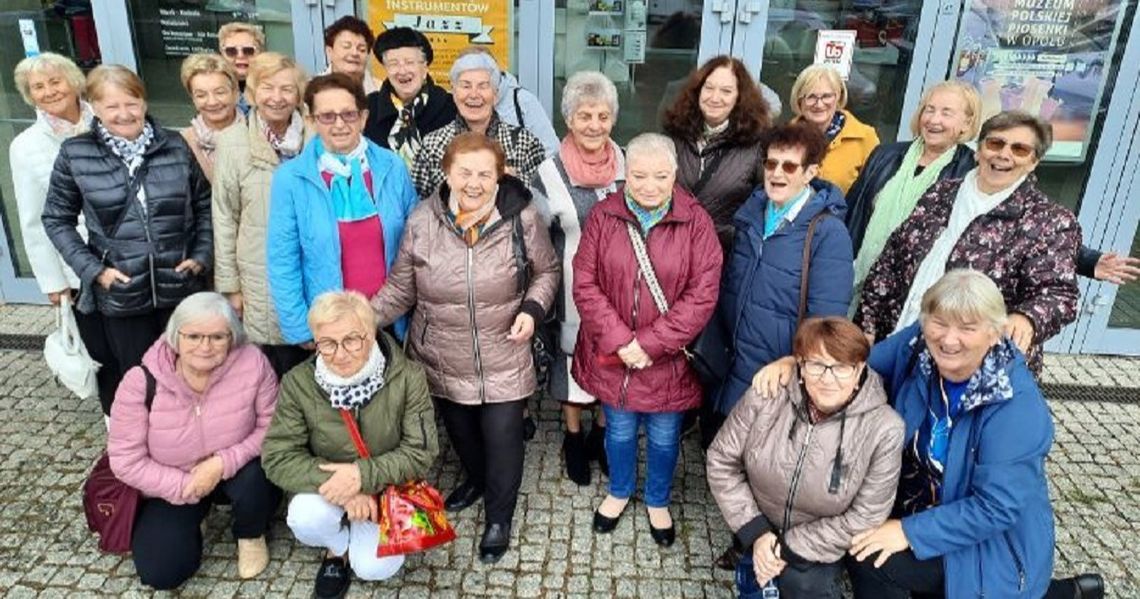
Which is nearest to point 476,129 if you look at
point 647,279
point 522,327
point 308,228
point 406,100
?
point 406,100

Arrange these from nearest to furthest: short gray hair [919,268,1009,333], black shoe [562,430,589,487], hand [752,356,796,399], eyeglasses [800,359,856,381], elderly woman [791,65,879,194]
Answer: short gray hair [919,268,1009,333], eyeglasses [800,359,856,381], hand [752,356,796,399], elderly woman [791,65,879,194], black shoe [562,430,589,487]

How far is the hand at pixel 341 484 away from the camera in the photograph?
10.6 ft

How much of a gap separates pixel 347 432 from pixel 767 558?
1.75 m

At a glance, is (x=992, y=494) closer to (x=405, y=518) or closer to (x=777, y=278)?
(x=777, y=278)

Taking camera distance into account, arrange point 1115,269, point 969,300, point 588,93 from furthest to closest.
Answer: point 588,93, point 1115,269, point 969,300

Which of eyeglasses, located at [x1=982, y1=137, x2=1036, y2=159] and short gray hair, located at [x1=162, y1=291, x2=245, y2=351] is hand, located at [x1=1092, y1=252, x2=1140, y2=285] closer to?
eyeglasses, located at [x1=982, y1=137, x2=1036, y2=159]

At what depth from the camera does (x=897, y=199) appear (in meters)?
3.71

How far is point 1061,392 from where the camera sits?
209 inches

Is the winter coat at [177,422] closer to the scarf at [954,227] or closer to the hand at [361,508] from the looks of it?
the hand at [361,508]

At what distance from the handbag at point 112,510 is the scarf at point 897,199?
3456mm

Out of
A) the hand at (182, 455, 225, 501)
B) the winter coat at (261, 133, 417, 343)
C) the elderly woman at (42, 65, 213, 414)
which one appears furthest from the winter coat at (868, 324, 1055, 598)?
the elderly woman at (42, 65, 213, 414)

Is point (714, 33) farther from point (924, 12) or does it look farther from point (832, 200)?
point (832, 200)

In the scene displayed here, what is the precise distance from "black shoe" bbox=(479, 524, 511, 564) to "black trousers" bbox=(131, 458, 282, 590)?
0.96 m

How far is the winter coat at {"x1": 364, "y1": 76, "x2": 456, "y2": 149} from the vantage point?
415cm
